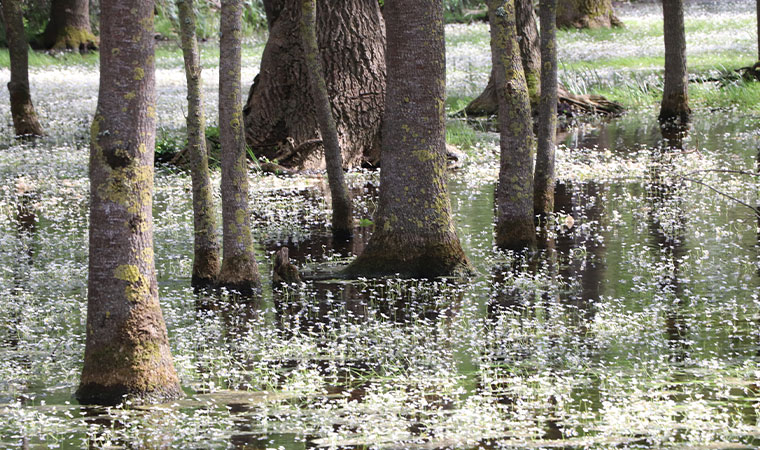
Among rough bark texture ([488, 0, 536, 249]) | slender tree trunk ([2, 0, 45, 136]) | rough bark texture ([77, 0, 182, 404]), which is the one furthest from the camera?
slender tree trunk ([2, 0, 45, 136])

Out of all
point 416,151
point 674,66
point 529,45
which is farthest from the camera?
point 529,45

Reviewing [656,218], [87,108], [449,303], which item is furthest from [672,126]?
[87,108]

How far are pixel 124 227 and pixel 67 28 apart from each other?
40756mm

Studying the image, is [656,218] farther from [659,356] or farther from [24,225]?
[24,225]

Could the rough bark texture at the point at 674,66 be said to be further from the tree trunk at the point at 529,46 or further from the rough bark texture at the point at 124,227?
the rough bark texture at the point at 124,227

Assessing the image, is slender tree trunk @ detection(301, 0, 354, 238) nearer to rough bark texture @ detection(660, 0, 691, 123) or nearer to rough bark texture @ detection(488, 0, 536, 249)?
rough bark texture @ detection(488, 0, 536, 249)

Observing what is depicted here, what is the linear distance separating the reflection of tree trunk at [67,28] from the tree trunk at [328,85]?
1105 inches

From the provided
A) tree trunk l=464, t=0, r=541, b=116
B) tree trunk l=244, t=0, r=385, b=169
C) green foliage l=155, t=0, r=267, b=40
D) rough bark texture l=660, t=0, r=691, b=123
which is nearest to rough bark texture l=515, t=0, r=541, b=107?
tree trunk l=464, t=0, r=541, b=116

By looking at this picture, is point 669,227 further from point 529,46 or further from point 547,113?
point 529,46

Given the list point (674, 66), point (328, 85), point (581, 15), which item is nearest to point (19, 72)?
point (328, 85)

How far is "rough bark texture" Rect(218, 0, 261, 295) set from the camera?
1128 cm

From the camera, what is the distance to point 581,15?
4484 cm

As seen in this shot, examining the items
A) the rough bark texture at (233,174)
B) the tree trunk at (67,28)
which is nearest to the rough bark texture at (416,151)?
the rough bark texture at (233,174)

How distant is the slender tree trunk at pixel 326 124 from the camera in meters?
14.0
